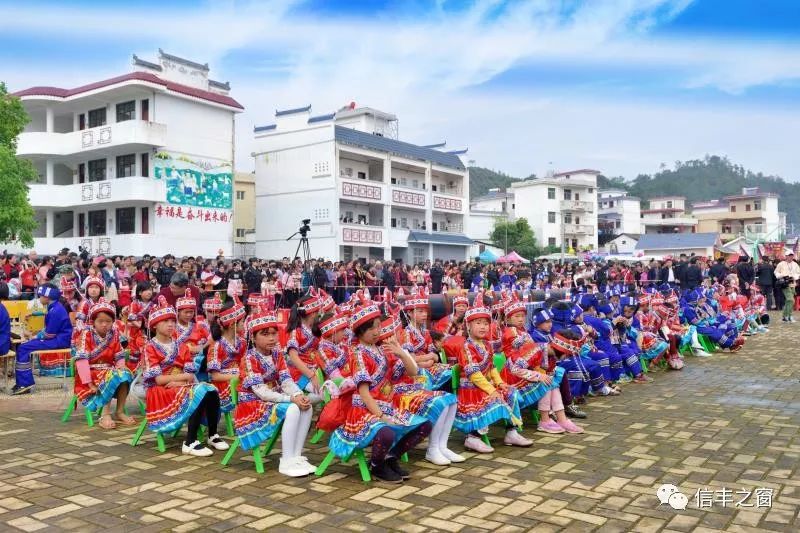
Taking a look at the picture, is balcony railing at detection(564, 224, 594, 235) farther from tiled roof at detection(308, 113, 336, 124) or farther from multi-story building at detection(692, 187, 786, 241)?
tiled roof at detection(308, 113, 336, 124)

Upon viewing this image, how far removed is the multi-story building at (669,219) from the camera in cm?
7050

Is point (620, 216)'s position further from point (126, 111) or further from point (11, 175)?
→ point (11, 175)

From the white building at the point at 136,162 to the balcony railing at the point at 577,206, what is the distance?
3498cm

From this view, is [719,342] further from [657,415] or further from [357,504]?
[357,504]

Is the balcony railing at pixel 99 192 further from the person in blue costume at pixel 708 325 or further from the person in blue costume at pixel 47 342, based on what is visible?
the person in blue costume at pixel 708 325

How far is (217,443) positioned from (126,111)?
2671 cm

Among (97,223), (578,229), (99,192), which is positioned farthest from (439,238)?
(578,229)

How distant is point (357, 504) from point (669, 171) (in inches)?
4923

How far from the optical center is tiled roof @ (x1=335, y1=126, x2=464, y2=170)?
3456 centimetres

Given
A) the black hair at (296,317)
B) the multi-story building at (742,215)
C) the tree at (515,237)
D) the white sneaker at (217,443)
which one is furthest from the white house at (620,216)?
the white sneaker at (217,443)

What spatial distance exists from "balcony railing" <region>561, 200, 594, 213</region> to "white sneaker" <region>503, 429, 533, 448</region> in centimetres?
5389

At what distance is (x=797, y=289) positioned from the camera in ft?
74.5

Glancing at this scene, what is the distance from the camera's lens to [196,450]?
20.4ft

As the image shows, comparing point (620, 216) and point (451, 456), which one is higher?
point (620, 216)
